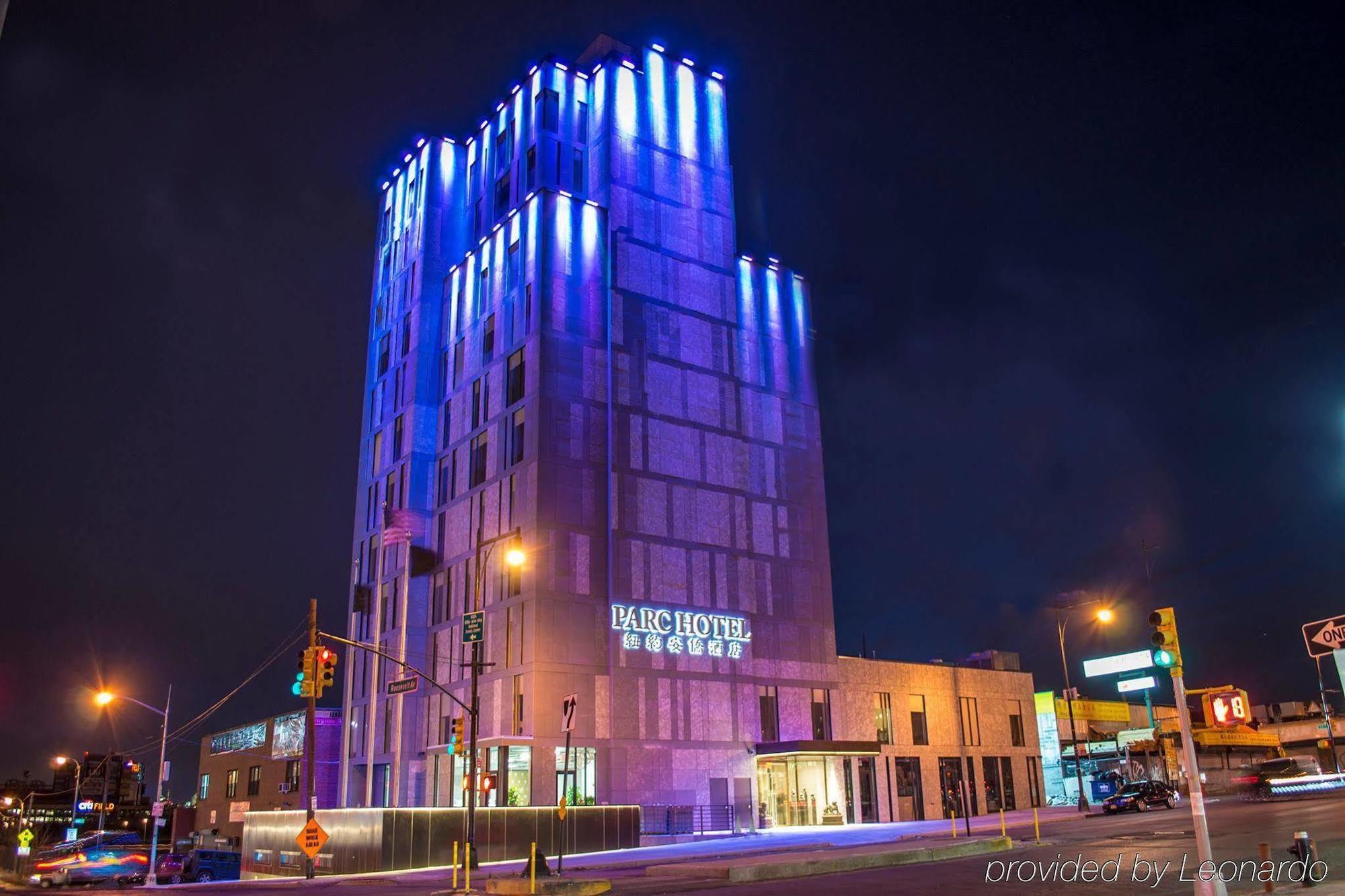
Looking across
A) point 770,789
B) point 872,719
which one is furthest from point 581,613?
point 872,719

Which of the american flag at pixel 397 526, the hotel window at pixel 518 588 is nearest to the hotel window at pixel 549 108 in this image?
the american flag at pixel 397 526

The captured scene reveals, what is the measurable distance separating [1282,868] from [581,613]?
39945mm

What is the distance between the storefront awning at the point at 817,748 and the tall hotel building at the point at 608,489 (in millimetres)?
295

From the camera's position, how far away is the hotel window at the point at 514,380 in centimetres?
6206

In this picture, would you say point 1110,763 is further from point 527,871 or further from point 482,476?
point 527,871

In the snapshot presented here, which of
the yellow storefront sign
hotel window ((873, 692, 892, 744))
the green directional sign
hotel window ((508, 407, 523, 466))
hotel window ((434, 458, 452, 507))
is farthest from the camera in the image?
the yellow storefront sign

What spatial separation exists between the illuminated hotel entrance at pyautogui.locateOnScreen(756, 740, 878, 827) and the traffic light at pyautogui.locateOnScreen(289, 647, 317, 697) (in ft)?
106

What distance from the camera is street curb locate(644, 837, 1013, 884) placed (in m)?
25.7

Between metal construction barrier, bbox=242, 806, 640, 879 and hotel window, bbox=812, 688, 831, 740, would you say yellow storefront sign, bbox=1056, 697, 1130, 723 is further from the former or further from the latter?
metal construction barrier, bbox=242, 806, 640, 879

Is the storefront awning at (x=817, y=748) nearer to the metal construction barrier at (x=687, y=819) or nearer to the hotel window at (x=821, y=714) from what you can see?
the hotel window at (x=821, y=714)

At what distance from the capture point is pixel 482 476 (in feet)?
210

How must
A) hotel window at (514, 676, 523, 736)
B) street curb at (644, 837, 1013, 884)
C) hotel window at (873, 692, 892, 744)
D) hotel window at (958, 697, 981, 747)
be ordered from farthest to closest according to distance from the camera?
hotel window at (958, 697, 981, 747) → hotel window at (873, 692, 892, 744) → hotel window at (514, 676, 523, 736) → street curb at (644, 837, 1013, 884)

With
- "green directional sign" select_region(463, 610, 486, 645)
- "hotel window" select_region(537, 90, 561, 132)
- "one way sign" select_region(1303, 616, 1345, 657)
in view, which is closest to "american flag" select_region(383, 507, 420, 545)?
"green directional sign" select_region(463, 610, 486, 645)

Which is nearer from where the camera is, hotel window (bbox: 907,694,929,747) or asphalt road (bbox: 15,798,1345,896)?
asphalt road (bbox: 15,798,1345,896)
